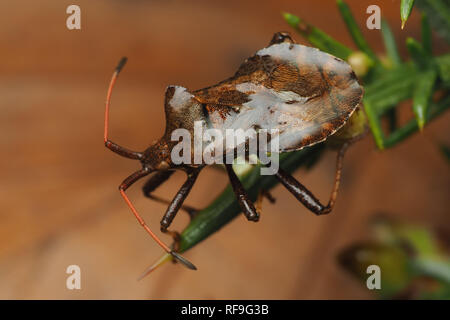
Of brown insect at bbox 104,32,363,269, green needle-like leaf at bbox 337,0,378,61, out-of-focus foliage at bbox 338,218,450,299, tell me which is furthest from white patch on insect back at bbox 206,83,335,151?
out-of-focus foliage at bbox 338,218,450,299

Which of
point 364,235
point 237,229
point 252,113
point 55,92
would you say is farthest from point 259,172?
point 55,92

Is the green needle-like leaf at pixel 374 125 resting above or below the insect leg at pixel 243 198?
above

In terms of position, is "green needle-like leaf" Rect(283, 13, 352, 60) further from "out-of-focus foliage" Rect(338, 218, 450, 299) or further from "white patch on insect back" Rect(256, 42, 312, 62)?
"out-of-focus foliage" Rect(338, 218, 450, 299)

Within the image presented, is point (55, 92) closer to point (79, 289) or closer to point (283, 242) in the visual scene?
point (79, 289)

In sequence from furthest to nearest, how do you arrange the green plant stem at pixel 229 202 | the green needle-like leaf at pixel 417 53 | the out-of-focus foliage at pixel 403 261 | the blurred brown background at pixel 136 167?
the blurred brown background at pixel 136 167 → the out-of-focus foliage at pixel 403 261 → the green needle-like leaf at pixel 417 53 → the green plant stem at pixel 229 202

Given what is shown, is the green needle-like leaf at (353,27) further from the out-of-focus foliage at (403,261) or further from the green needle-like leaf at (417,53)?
the out-of-focus foliage at (403,261)

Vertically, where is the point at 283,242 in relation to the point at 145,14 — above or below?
below

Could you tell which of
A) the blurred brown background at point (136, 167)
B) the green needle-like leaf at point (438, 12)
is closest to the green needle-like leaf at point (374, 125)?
the green needle-like leaf at point (438, 12)
